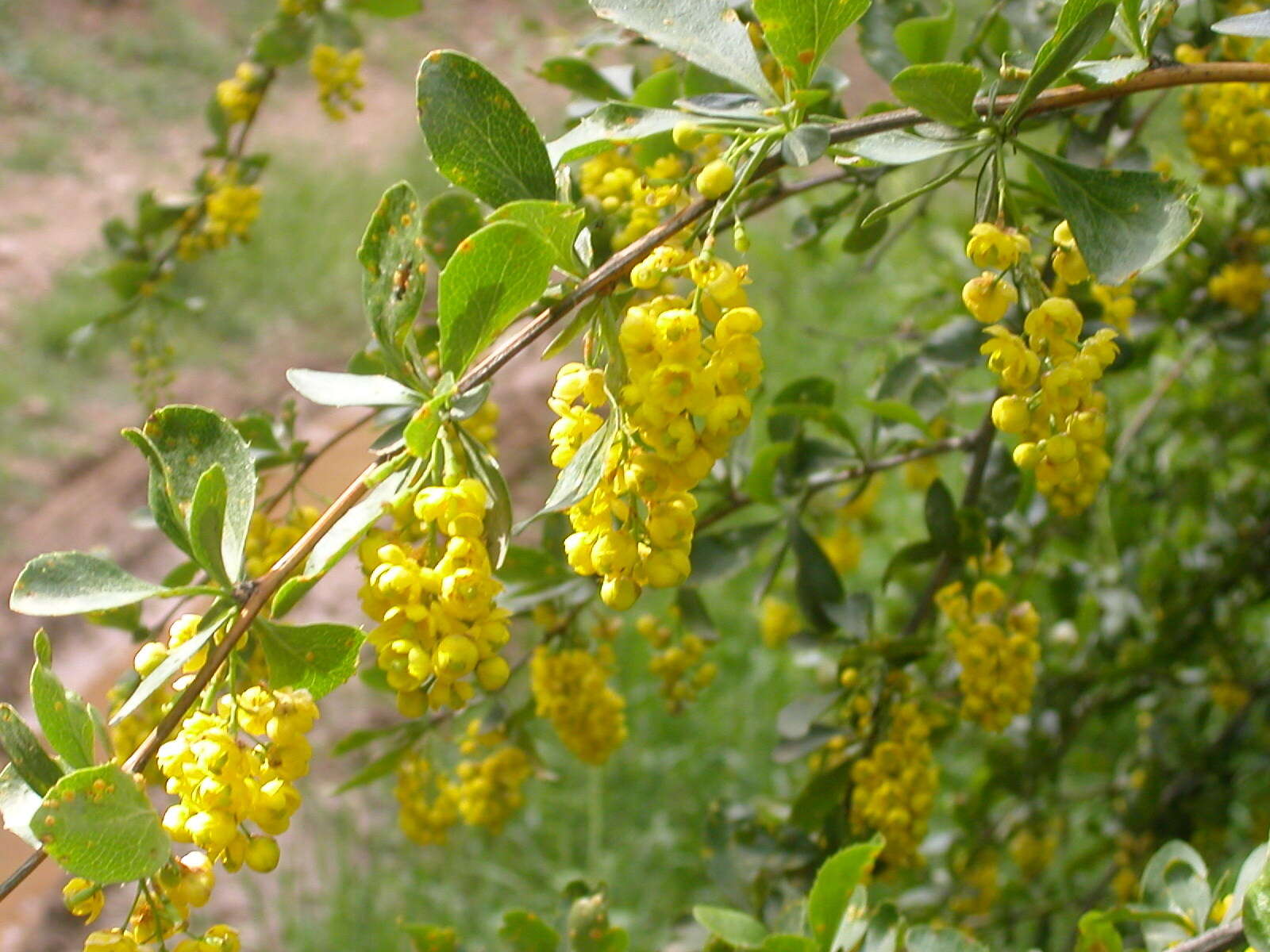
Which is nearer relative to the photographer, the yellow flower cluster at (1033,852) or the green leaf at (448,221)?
the green leaf at (448,221)

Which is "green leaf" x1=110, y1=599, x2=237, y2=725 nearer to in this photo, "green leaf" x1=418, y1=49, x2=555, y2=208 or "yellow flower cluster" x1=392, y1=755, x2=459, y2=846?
"green leaf" x1=418, y1=49, x2=555, y2=208

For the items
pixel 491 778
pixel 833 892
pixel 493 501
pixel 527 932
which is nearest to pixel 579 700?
pixel 491 778

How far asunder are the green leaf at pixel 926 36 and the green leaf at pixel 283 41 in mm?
674

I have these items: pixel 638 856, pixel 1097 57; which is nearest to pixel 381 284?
pixel 1097 57

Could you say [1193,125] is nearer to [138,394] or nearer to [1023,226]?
[1023,226]

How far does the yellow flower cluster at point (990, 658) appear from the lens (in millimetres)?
1021

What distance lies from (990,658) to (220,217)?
0.89 metres

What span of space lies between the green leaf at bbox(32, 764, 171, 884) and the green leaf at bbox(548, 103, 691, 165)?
364 millimetres

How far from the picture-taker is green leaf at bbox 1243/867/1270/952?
59cm

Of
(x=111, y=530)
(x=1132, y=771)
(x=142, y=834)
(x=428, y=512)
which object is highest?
(x=428, y=512)

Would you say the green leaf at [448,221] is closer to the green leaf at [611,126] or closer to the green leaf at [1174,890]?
the green leaf at [611,126]

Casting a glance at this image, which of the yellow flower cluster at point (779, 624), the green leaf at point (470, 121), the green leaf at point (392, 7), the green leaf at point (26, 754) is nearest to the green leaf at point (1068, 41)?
the green leaf at point (470, 121)

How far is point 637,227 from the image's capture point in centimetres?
79

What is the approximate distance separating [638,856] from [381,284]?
1.59 metres
